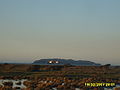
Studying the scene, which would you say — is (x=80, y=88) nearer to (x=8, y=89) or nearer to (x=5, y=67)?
(x=8, y=89)

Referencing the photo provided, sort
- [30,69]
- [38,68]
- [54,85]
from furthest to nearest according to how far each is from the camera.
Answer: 1. [38,68]
2. [30,69]
3. [54,85]

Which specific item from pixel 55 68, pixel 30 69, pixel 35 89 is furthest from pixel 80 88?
pixel 55 68

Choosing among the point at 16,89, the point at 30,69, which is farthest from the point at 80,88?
the point at 30,69

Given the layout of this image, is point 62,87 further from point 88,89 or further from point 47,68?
point 47,68

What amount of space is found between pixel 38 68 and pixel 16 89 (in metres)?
71.7

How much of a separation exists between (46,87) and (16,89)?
204 inches

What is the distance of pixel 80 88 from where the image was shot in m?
39.1

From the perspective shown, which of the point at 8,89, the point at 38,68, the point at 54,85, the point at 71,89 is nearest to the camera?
the point at 8,89

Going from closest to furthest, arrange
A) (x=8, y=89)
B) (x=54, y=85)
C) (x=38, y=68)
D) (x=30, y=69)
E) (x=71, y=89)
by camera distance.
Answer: (x=8, y=89)
(x=71, y=89)
(x=54, y=85)
(x=30, y=69)
(x=38, y=68)

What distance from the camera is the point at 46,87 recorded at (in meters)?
38.3

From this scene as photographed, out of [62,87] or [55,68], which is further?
[55,68]

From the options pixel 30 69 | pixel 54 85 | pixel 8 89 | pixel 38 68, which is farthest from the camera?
pixel 38 68

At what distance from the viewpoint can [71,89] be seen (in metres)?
37.1

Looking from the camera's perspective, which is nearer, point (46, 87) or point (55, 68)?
point (46, 87)
